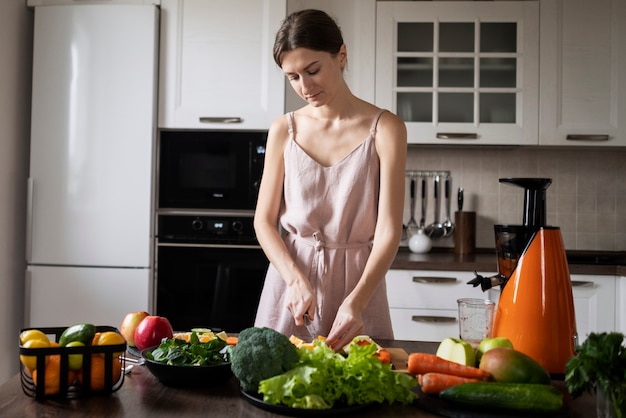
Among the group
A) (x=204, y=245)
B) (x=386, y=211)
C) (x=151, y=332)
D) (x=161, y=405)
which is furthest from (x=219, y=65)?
(x=161, y=405)

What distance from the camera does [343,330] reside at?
1274 millimetres

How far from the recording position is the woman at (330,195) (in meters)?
1.59

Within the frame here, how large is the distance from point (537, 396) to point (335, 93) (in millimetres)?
945

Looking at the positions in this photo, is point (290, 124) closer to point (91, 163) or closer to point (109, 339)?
point (109, 339)

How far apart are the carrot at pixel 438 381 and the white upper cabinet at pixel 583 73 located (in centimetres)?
217

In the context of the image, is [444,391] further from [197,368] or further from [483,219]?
[483,219]

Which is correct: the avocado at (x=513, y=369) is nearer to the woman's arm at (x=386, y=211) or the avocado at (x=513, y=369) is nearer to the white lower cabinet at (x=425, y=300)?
the woman's arm at (x=386, y=211)

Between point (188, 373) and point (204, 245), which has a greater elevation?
point (204, 245)

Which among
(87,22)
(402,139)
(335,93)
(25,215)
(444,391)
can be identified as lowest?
(444,391)

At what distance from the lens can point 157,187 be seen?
289cm

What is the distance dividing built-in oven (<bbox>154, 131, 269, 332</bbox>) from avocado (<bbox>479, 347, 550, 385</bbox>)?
6.15 ft

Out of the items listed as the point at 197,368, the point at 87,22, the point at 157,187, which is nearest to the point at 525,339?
the point at 197,368

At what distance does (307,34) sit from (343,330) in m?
0.67

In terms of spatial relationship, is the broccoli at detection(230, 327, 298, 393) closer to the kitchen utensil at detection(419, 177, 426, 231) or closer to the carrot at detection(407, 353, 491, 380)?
the carrot at detection(407, 353, 491, 380)
